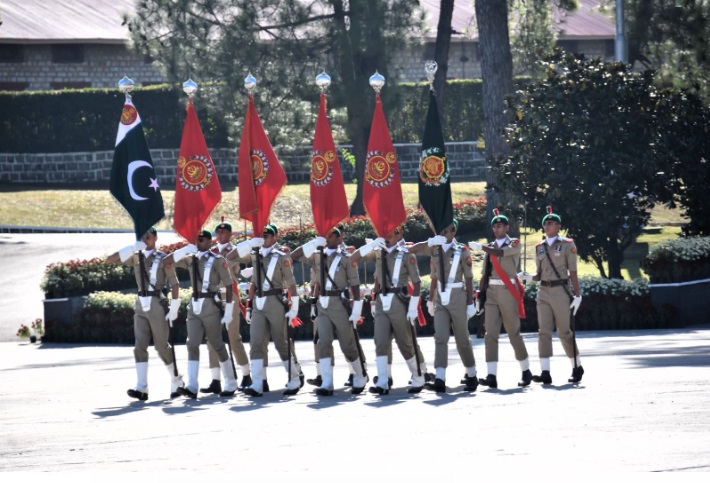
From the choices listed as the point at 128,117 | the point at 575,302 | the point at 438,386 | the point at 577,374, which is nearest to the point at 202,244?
the point at 128,117

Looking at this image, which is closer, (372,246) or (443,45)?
(372,246)

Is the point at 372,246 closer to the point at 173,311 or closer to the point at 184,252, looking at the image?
the point at 184,252

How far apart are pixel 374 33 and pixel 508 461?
21.4 meters

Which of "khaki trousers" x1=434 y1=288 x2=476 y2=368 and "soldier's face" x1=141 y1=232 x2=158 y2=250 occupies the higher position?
"soldier's face" x1=141 y1=232 x2=158 y2=250

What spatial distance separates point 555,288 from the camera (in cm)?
1463

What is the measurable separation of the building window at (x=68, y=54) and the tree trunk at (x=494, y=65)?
2049cm

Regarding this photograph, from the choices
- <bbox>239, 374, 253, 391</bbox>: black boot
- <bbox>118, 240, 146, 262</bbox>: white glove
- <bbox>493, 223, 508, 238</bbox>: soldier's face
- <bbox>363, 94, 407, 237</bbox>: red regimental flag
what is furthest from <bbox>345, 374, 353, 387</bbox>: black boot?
<bbox>118, 240, 146, 262</bbox>: white glove

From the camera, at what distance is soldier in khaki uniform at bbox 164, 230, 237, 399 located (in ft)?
48.4

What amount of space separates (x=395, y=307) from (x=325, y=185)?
2.12 metres

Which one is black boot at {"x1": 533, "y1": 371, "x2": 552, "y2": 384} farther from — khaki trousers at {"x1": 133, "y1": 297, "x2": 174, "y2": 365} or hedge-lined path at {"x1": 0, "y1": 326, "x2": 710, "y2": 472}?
khaki trousers at {"x1": 133, "y1": 297, "x2": 174, "y2": 365}

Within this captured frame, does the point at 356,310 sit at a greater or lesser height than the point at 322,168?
lesser

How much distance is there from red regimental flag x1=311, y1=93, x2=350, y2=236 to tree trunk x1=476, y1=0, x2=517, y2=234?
1077 cm

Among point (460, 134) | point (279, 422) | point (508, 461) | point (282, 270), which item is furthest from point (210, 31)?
point (508, 461)

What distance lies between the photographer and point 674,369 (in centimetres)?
1466
